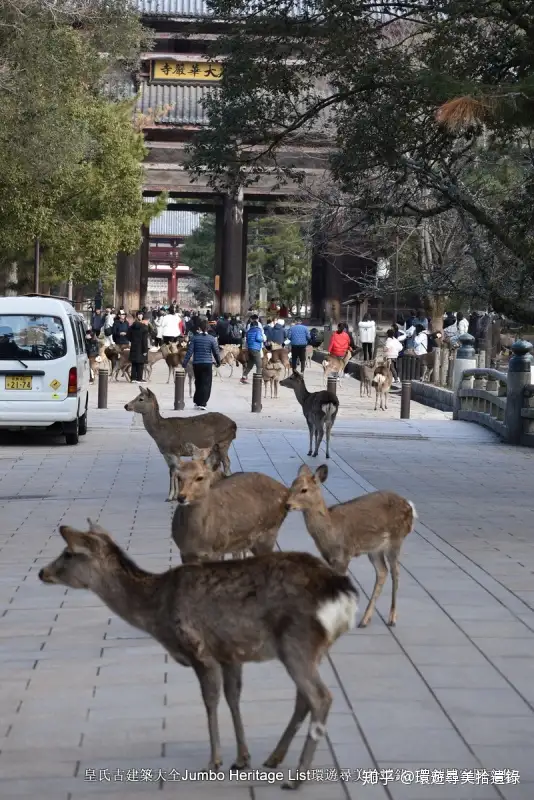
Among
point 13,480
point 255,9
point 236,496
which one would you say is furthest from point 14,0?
point 236,496

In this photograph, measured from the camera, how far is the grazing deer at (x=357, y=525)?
7.54 meters

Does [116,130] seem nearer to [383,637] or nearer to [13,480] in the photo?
[13,480]

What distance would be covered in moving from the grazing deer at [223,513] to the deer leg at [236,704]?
2.39 m

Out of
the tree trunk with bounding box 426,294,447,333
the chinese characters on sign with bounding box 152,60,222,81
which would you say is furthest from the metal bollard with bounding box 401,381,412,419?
the chinese characters on sign with bounding box 152,60,222,81

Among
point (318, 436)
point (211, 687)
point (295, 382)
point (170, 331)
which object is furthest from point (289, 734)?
point (170, 331)

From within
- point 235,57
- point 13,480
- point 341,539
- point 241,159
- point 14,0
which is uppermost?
point 14,0

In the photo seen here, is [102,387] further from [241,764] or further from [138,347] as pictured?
[241,764]

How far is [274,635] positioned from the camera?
4.99 m

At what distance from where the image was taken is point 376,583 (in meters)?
7.96

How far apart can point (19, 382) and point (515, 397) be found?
793 cm

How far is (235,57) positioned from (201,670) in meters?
12.3

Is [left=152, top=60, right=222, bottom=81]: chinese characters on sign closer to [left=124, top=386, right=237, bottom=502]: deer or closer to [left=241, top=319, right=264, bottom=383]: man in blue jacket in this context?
[left=241, top=319, right=264, bottom=383]: man in blue jacket

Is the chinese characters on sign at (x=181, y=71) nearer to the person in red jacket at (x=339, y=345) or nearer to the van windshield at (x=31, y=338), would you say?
the person in red jacket at (x=339, y=345)

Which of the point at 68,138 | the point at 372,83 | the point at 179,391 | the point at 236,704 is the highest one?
the point at 68,138
